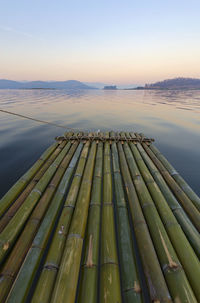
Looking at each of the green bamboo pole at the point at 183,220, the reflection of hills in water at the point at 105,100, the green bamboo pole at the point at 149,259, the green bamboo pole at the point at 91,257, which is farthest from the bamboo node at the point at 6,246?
the reflection of hills in water at the point at 105,100

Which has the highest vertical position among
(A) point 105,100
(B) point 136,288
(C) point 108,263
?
(A) point 105,100

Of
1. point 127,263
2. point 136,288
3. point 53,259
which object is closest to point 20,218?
point 53,259

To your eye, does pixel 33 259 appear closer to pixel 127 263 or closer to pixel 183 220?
pixel 127 263

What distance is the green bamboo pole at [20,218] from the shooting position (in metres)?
3.39

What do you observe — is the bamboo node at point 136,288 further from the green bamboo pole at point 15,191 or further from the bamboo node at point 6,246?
the green bamboo pole at point 15,191

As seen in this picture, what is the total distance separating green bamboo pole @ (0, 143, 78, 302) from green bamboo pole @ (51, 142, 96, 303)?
113 centimetres

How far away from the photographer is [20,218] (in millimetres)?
4082

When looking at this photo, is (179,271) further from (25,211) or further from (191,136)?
(191,136)

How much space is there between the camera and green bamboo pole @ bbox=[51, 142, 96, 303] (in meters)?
2.46

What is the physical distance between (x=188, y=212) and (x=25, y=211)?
6.05m

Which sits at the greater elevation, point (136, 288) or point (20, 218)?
point (20, 218)

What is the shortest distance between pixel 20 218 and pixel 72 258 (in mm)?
2284

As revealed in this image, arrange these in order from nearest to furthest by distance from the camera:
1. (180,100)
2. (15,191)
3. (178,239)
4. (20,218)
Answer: (178,239) → (20,218) → (15,191) → (180,100)

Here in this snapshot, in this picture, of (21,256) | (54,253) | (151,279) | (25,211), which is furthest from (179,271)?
(25,211)
